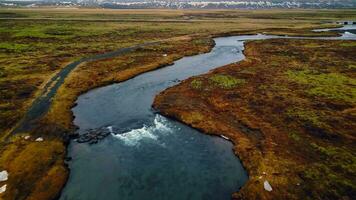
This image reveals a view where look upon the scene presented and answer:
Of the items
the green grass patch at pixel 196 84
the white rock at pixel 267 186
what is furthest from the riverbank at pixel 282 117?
the white rock at pixel 267 186

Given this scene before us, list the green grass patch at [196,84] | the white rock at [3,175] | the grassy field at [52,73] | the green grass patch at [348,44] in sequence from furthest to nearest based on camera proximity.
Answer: the green grass patch at [348,44] → the green grass patch at [196,84] → the grassy field at [52,73] → the white rock at [3,175]

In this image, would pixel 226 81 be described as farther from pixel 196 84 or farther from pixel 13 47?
pixel 13 47

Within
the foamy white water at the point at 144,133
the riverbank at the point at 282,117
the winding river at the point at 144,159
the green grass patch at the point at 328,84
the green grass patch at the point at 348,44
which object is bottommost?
the winding river at the point at 144,159

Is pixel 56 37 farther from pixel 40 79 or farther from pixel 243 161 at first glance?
pixel 243 161

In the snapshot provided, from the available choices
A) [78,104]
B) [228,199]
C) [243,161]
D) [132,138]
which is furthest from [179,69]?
[228,199]

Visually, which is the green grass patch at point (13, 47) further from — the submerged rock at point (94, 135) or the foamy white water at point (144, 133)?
the foamy white water at point (144, 133)

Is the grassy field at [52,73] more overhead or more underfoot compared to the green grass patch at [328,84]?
more underfoot

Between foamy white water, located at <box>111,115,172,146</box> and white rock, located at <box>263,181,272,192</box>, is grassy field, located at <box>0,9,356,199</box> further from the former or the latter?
white rock, located at <box>263,181,272,192</box>
